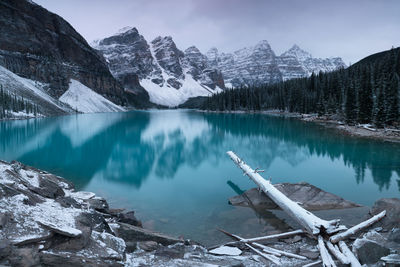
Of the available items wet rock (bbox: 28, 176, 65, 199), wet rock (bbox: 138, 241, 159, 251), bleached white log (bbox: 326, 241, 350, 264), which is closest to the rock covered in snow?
bleached white log (bbox: 326, 241, 350, 264)

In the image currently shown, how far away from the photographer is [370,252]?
6520 mm

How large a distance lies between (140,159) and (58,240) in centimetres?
2002

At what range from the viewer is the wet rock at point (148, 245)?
7879 millimetres

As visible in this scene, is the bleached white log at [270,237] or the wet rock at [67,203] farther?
the bleached white log at [270,237]

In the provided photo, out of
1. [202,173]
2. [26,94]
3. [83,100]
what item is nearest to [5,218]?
[202,173]

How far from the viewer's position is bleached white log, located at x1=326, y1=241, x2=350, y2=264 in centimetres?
671

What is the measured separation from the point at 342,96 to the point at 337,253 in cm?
7406

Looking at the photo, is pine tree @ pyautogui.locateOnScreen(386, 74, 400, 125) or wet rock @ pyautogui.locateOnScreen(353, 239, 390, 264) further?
pine tree @ pyautogui.locateOnScreen(386, 74, 400, 125)

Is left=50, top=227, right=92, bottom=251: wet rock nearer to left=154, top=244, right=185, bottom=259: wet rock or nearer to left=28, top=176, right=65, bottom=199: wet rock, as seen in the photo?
left=154, top=244, right=185, bottom=259: wet rock

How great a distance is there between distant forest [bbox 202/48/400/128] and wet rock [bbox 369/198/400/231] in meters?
40.0

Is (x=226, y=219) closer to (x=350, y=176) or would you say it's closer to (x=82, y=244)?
(x=82, y=244)

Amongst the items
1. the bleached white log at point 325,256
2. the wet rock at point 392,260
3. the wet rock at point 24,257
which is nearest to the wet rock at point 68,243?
the wet rock at point 24,257

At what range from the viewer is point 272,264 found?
723 centimetres

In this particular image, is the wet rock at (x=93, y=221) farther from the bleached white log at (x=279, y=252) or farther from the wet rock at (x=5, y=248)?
the bleached white log at (x=279, y=252)
